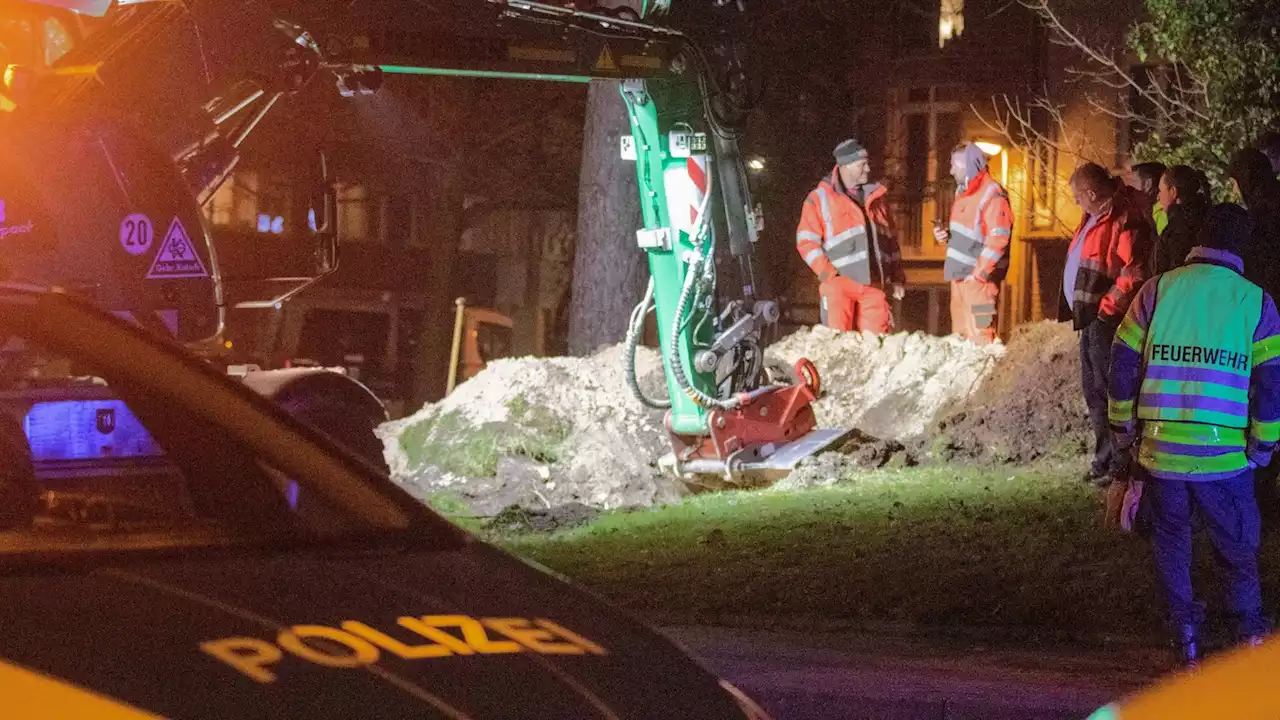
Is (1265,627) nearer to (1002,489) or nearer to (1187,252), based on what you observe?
(1187,252)

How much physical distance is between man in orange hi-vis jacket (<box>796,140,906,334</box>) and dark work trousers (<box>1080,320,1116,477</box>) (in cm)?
322

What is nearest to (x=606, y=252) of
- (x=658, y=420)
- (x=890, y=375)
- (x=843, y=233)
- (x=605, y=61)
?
(x=843, y=233)

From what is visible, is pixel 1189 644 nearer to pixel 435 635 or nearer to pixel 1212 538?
pixel 1212 538

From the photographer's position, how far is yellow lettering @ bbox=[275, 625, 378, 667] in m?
2.70

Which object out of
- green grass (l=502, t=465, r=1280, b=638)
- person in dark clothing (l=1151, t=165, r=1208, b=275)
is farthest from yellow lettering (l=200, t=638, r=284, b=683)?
green grass (l=502, t=465, r=1280, b=638)

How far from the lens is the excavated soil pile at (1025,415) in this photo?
479 inches

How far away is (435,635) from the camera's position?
2.92 meters

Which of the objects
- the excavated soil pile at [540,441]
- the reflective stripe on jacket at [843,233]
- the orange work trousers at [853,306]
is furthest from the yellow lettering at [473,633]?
the orange work trousers at [853,306]

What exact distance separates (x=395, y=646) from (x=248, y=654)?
10.0 inches

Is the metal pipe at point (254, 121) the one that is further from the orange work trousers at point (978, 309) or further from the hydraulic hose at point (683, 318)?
the orange work trousers at point (978, 309)

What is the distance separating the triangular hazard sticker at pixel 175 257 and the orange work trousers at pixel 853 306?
23.3ft

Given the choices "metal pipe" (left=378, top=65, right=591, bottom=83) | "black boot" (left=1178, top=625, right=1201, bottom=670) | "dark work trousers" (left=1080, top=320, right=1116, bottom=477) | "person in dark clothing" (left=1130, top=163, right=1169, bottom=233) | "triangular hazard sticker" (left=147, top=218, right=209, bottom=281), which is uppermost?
"metal pipe" (left=378, top=65, right=591, bottom=83)

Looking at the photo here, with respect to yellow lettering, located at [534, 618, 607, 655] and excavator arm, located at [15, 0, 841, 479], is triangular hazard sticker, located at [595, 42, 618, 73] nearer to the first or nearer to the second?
excavator arm, located at [15, 0, 841, 479]

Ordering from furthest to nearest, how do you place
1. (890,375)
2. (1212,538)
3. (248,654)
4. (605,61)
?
1. (890,375)
2. (605,61)
3. (1212,538)
4. (248,654)
